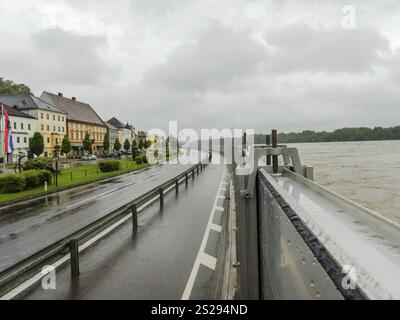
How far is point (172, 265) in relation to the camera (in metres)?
8.49

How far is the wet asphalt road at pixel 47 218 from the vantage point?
420 inches

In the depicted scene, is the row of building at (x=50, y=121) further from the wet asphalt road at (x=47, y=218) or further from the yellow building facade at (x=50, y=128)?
the wet asphalt road at (x=47, y=218)

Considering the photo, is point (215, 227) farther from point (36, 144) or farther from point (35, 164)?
point (36, 144)

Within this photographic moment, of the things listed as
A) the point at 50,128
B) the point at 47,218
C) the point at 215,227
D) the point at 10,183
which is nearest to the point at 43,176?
the point at 10,183

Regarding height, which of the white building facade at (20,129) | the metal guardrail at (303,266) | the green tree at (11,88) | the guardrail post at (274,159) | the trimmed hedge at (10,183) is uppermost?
the green tree at (11,88)

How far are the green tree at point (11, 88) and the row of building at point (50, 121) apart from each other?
15.3m

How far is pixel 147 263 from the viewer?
868 cm

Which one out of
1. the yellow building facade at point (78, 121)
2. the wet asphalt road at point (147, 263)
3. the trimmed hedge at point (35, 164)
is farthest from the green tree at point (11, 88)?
the wet asphalt road at point (147, 263)

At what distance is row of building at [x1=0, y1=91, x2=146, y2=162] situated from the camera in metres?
68.5

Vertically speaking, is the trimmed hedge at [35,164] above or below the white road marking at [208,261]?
above

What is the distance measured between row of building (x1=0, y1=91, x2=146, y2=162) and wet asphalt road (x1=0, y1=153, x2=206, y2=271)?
48846 mm
